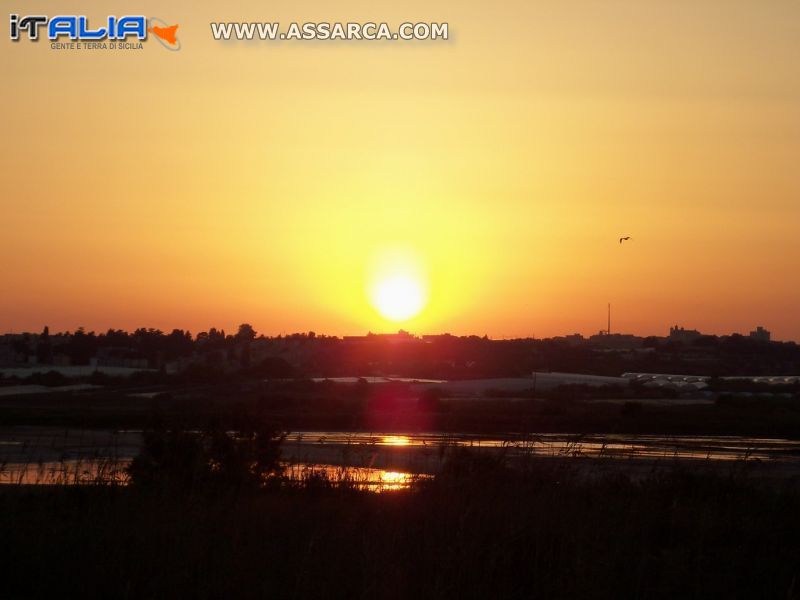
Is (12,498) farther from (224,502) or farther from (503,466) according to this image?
(503,466)

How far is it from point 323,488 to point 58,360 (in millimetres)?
105225

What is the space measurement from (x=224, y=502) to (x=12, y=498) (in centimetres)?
253

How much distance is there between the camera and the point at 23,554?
27.8ft

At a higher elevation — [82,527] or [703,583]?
[82,527]

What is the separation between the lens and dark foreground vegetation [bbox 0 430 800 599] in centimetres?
796

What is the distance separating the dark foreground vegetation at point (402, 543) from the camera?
26.1 feet

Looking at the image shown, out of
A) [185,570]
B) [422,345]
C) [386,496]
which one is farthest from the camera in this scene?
[422,345]

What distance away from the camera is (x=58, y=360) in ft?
365

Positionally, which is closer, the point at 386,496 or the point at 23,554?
the point at 23,554

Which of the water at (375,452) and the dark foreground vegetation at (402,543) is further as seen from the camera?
the water at (375,452)

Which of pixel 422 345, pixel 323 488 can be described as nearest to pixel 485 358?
pixel 422 345

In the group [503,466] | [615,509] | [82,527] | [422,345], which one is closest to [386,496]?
[503,466]

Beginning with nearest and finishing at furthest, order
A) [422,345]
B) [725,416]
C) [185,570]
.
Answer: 1. [185,570]
2. [725,416]
3. [422,345]

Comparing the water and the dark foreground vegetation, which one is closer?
the dark foreground vegetation
